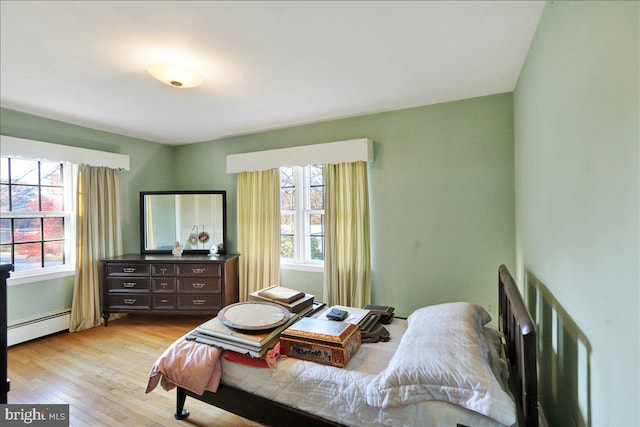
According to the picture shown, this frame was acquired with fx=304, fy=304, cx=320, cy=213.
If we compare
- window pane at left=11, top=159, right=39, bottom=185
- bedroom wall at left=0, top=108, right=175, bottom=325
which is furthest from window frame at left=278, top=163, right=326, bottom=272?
window pane at left=11, top=159, right=39, bottom=185

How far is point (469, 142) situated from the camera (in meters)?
2.80

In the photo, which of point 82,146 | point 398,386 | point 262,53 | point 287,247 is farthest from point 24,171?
point 398,386

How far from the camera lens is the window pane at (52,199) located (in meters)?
3.35

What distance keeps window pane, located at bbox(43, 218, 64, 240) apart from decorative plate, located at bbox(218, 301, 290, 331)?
2745 millimetres

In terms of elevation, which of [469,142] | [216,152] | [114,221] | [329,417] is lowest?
[329,417]

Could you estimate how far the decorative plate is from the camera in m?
1.82

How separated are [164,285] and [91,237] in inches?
39.8

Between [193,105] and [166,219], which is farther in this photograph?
[166,219]

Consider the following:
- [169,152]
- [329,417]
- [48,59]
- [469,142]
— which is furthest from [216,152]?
[329,417]

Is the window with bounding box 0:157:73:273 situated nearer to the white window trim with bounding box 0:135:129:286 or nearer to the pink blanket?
the white window trim with bounding box 0:135:129:286

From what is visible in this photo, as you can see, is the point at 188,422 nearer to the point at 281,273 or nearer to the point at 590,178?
the point at 281,273

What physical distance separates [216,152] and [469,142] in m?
3.20

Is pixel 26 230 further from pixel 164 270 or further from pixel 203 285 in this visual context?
pixel 203 285

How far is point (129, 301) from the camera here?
357cm
